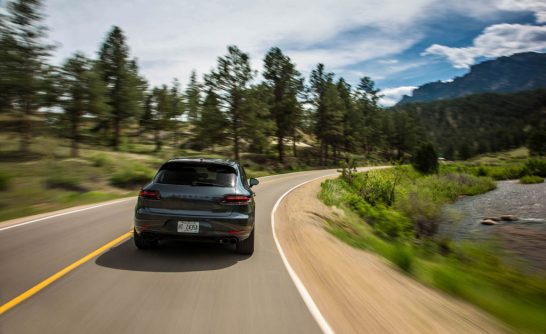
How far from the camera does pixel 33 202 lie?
1398cm

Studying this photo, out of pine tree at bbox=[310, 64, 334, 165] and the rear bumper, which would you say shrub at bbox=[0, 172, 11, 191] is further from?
pine tree at bbox=[310, 64, 334, 165]

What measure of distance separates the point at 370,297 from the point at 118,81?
44.4 metres

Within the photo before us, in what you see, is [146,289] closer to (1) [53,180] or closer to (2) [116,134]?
(1) [53,180]

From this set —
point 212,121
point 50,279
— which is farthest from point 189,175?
point 212,121

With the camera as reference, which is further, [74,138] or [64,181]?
[74,138]

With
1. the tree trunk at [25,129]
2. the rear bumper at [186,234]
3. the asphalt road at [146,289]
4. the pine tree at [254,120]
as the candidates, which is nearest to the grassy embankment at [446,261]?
the asphalt road at [146,289]

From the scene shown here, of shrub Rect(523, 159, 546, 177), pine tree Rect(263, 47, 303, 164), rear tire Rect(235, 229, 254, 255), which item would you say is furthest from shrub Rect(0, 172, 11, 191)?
shrub Rect(523, 159, 546, 177)

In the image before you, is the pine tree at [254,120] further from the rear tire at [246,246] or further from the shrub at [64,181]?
the rear tire at [246,246]

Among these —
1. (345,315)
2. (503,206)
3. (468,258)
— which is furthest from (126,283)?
(503,206)

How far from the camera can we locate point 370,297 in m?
5.13

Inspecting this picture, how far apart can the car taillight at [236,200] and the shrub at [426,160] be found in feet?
185

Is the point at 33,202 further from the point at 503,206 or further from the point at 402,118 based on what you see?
the point at 402,118

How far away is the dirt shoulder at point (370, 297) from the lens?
4230 millimetres

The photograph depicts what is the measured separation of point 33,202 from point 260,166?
33.5m
